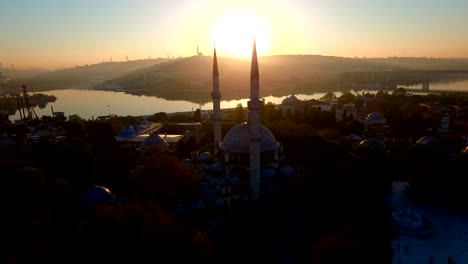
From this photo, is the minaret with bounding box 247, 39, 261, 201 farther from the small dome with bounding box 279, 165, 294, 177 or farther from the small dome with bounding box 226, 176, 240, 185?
the small dome with bounding box 279, 165, 294, 177

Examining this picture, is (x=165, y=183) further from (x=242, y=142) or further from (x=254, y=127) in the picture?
(x=242, y=142)

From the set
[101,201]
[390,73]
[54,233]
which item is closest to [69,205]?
[101,201]

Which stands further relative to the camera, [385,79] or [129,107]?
[385,79]

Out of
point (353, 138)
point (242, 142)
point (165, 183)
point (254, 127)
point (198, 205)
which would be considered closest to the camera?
point (165, 183)

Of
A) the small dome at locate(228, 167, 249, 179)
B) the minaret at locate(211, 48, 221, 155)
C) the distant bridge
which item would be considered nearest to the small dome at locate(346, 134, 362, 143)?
the minaret at locate(211, 48, 221, 155)

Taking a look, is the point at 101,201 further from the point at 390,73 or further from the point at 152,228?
the point at 390,73

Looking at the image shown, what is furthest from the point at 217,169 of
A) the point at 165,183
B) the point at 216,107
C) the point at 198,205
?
the point at 216,107

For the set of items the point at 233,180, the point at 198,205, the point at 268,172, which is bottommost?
the point at 198,205
